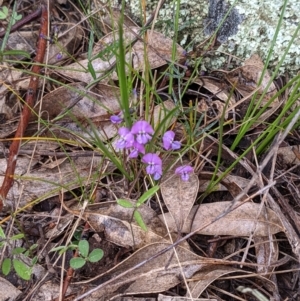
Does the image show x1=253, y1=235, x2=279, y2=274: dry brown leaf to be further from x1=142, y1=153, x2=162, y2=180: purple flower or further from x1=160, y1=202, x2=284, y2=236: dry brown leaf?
x1=142, y1=153, x2=162, y2=180: purple flower

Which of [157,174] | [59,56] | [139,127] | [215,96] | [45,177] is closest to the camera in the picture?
[139,127]

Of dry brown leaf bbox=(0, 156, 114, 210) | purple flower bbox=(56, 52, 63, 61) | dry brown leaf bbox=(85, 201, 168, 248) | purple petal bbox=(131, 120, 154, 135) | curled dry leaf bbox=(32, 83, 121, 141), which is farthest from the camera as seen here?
purple flower bbox=(56, 52, 63, 61)

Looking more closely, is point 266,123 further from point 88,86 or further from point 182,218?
point 88,86

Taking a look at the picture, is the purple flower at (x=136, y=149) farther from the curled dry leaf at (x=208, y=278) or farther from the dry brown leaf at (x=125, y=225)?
the curled dry leaf at (x=208, y=278)

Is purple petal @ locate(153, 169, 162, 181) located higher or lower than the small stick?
lower

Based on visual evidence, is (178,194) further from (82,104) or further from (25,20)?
(25,20)

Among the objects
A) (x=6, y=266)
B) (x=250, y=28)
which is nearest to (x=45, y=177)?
(x=6, y=266)

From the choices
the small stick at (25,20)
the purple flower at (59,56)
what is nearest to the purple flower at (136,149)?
the purple flower at (59,56)

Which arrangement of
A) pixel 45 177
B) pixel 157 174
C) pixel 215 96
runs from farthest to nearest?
pixel 215 96 → pixel 45 177 → pixel 157 174

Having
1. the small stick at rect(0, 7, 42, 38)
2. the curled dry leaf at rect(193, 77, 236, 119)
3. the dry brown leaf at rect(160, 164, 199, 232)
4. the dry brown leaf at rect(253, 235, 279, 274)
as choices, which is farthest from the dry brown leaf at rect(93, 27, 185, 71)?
the dry brown leaf at rect(253, 235, 279, 274)
